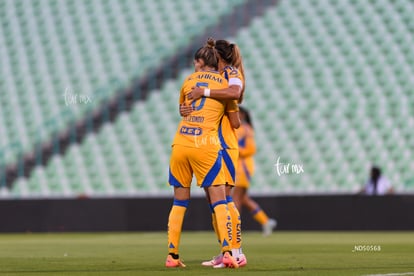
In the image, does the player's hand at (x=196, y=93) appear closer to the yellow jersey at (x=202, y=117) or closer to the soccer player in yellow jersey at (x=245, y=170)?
the yellow jersey at (x=202, y=117)

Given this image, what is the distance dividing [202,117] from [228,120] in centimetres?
40

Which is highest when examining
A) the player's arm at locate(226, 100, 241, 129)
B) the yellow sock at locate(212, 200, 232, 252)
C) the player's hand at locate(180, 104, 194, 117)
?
the player's arm at locate(226, 100, 241, 129)

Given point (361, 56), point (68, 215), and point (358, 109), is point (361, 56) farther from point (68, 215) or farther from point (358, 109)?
point (68, 215)

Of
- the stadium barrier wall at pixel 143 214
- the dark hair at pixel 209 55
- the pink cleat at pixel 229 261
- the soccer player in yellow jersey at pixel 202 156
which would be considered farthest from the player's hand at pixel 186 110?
the stadium barrier wall at pixel 143 214

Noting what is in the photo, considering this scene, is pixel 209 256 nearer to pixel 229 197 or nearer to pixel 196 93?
pixel 229 197

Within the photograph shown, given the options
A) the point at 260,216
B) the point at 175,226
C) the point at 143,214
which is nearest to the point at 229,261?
the point at 175,226

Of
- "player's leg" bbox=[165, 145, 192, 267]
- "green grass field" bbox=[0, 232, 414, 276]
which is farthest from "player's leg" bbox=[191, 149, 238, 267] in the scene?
"green grass field" bbox=[0, 232, 414, 276]

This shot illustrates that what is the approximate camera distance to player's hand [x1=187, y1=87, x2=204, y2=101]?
311 inches

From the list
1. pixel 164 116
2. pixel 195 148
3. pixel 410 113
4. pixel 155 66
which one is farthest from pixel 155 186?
pixel 195 148

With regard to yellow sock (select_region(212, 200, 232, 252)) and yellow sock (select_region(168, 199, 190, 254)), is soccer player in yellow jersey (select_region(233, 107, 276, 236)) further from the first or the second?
yellow sock (select_region(212, 200, 232, 252))

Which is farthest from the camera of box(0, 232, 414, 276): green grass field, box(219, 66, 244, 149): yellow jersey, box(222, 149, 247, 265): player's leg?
box(222, 149, 247, 265): player's leg

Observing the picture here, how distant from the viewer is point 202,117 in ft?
26.0

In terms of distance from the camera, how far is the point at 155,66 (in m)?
22.4

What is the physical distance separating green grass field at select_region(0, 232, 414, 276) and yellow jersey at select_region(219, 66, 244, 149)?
104cm
